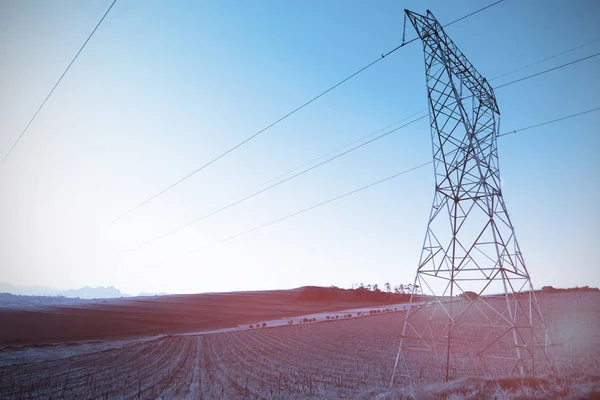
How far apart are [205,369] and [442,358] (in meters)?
18.7

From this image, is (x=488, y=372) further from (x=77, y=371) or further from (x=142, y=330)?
(x=142, y=330)

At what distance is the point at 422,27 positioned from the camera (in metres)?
15.8

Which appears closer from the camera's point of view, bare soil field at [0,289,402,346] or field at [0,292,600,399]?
field at [0,292,600,399]

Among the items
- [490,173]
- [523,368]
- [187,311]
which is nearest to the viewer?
[523,368]

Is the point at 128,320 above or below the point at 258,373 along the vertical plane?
below

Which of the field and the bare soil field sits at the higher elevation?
the field

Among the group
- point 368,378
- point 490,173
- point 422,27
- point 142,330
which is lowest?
point 142,330

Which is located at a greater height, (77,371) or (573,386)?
(573,386)

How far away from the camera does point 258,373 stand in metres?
21.9

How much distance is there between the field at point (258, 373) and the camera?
1179cm

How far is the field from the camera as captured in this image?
1179 cm

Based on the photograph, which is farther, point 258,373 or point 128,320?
point 128,320

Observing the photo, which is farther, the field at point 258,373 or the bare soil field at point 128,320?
the bare soil field at point 128,320

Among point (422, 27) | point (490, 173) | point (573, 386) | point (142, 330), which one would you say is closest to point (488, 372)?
point (573, 386)
